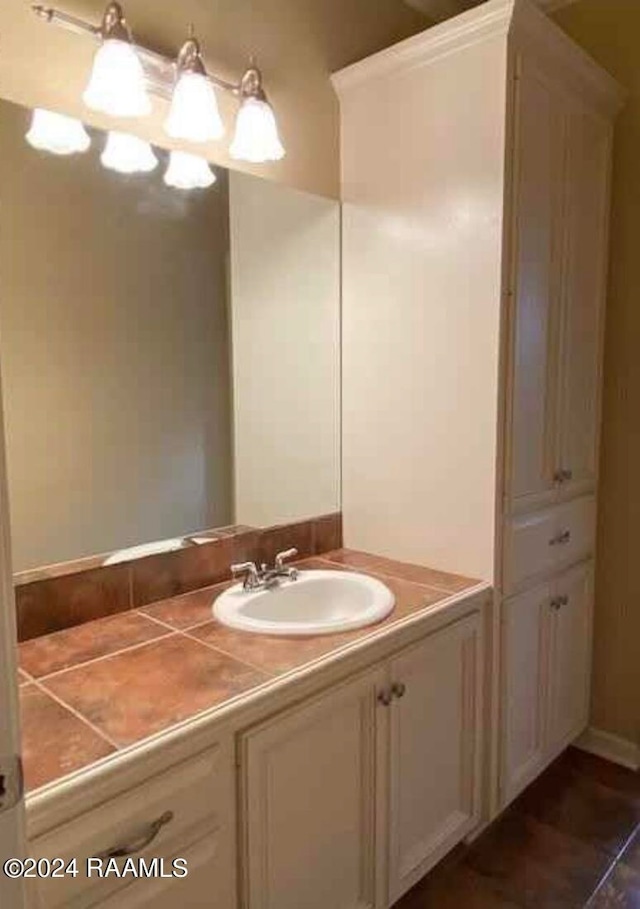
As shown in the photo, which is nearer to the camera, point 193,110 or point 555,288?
point 193,110

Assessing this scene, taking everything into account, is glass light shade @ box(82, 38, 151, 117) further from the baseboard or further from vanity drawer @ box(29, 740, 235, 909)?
the baseboard

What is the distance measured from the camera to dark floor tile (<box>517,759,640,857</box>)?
185 centimetres

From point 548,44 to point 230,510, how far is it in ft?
5.03

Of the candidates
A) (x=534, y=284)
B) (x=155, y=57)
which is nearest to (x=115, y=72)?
(x=155, y=57)

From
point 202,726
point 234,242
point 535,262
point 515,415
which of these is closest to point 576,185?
point 535,262

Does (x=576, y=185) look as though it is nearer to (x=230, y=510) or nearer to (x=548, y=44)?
(x=548, y=44)

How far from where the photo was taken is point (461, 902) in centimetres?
162

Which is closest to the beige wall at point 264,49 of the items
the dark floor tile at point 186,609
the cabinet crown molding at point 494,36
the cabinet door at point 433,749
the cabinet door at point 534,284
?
the cabinet crown molding at point 494,36

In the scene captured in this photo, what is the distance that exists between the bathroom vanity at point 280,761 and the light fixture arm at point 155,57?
128 centimetres

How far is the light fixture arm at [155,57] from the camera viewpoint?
1324 millimetres

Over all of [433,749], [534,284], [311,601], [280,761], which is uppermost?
[534,284]

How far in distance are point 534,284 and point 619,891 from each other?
1626 millimetres

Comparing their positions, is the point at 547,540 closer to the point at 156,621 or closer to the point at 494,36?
the point at 156,621

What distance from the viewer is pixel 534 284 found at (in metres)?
1.76
